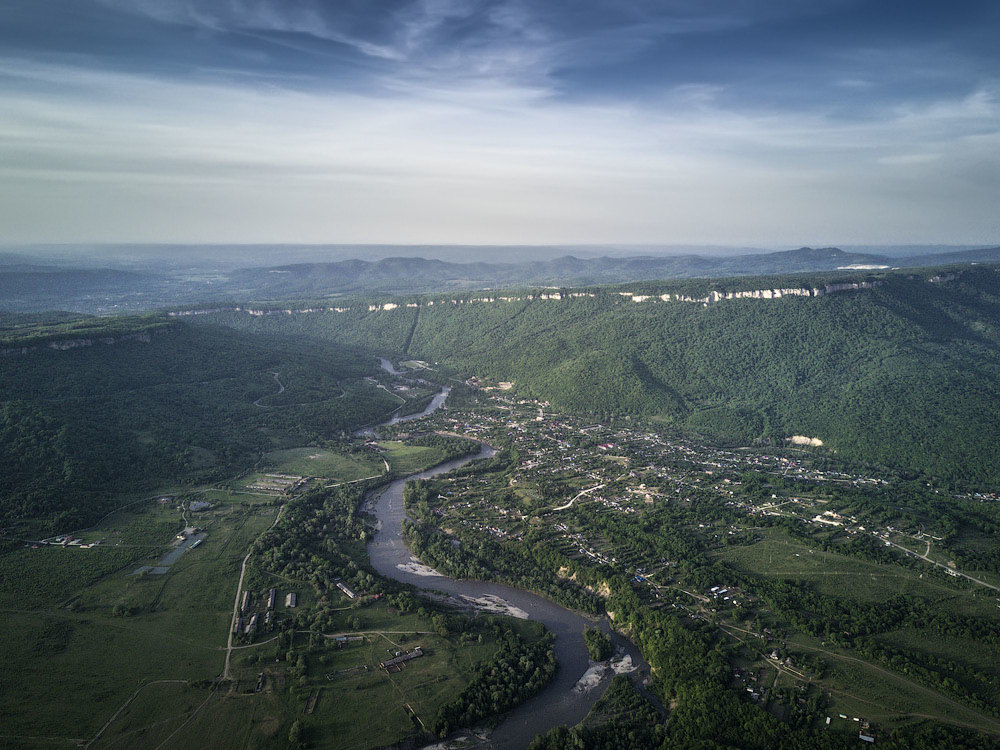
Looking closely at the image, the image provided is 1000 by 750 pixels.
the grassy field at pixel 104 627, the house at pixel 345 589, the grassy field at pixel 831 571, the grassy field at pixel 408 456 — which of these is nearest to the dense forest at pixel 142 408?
the grassy field at pixel 104 627

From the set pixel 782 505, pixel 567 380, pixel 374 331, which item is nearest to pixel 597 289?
pixel 567 380

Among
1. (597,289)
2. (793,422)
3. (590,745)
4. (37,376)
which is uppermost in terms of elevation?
(597,289)

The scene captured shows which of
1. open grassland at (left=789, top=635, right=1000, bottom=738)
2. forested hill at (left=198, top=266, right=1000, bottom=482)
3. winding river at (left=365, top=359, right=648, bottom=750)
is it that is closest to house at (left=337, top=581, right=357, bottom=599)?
winding river at (left=365, top=359, right=648, bottom=750)

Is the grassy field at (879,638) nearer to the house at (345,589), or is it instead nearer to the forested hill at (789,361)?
the forested hill at (789,361)

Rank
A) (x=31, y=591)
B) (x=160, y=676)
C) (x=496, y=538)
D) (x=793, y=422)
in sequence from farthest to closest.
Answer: (x=793, y=422) < (x=496, y=538) < (x=31, y=591) < (x=160, y=676)

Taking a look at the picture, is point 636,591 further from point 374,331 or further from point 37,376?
point 374,331

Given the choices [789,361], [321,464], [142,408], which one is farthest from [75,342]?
[789,361]

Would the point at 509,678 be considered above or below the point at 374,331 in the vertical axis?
below
